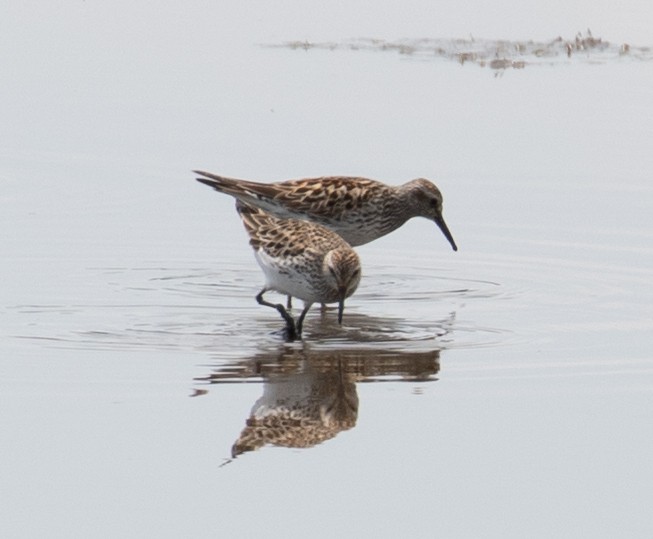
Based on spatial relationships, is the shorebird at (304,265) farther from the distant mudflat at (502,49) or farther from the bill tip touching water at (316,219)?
the distant mudflat at (502,49)

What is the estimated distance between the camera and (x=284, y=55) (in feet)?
75.1

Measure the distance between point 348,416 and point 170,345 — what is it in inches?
77.5

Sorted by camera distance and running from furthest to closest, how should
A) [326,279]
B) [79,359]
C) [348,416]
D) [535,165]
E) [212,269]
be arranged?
1. [535,165]
2. [212,269]
3. [326,279]
4. [79,359]
5. [348,416]

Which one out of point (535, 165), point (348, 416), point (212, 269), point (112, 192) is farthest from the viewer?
point (535, 165)

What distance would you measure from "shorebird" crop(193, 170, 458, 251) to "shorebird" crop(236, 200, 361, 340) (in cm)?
114

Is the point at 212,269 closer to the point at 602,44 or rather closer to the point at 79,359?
the point at 79,359

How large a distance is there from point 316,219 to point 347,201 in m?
0.29

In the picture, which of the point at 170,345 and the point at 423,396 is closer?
the point at 423,396

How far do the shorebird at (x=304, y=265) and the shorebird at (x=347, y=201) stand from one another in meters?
1.14

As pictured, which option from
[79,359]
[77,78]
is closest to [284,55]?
[77,78]

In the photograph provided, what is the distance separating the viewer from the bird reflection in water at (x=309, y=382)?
9.66 m

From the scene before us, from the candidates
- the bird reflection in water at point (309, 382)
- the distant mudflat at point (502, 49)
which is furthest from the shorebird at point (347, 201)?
the distant mudflat at point (502, 49)

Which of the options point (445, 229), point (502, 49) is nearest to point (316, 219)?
point (445, 229)

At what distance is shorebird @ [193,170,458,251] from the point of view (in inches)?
579
